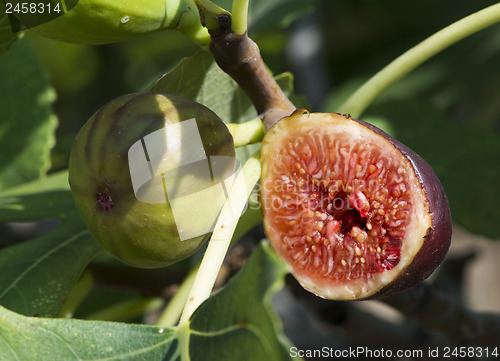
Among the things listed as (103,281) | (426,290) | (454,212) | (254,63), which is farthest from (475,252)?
(254,63)

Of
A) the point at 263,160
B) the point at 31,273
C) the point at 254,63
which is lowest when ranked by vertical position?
the point at 31,273

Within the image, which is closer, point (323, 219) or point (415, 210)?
point (415, 210)

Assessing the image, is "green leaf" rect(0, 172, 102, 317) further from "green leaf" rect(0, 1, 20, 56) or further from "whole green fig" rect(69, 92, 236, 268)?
"green leaf" rect(0, 1, 20, 56)

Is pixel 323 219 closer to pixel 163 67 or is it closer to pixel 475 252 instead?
pixel 475 252

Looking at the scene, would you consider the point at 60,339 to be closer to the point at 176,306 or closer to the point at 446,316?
the point at 176,306
